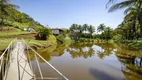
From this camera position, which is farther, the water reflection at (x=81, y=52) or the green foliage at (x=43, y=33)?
the green foliage at (x=43, y=33)

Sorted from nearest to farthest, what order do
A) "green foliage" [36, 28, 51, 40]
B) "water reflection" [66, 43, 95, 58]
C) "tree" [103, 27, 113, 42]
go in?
1. "water reflection" [66, 43, 95, 58]
2. "green foliage" [36, 28, 51, 40]
3. "tree" [103, 27, 113, 42]

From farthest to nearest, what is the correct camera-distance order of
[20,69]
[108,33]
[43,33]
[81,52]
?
[108,33] → [43,33] → [81,52] → [20,69]

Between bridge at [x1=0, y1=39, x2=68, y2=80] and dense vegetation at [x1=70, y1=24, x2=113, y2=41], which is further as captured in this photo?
dense vegetation at [x1=70, y1=24, x2=113, y2=41]

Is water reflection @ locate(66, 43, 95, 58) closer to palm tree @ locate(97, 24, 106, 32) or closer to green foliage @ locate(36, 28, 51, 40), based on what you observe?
green foliage @ locate(36, 28, 51, 40)

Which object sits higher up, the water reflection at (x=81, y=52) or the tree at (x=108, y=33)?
the tree at (x=108, y=33)

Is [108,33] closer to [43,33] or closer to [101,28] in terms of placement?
[101,28]

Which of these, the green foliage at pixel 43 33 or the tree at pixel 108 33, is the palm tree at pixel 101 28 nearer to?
the tree at pixel 108 33

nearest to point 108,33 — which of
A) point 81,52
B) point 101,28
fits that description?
point 101,28

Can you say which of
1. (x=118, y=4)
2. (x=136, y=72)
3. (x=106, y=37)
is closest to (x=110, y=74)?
(x=136, y=72)

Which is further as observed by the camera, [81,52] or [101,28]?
[101,28]

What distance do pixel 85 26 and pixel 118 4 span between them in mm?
62284

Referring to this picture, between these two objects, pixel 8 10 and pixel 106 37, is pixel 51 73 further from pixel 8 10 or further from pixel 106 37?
pixel 106 37

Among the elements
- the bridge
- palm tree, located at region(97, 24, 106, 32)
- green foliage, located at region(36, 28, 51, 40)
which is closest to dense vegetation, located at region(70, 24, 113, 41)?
palm tree, located at region(97, 24, 106, 32)

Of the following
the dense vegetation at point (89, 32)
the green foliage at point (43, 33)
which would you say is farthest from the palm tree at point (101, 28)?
the green foliage at point (43, 33)
